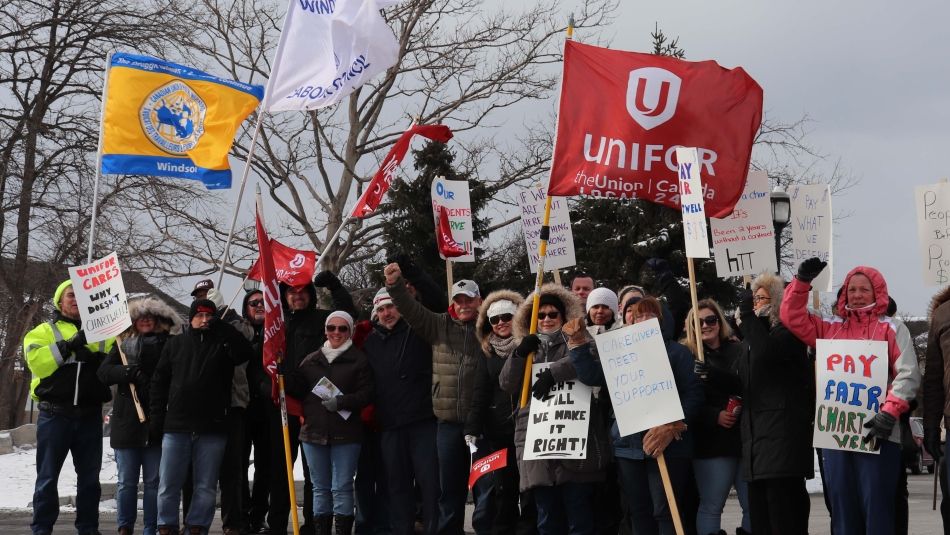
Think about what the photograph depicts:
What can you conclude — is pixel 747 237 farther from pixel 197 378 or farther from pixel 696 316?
pixel 197 378

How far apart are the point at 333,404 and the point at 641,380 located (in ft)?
9.66

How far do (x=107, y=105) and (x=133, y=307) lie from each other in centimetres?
199

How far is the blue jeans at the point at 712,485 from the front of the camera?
366 inches

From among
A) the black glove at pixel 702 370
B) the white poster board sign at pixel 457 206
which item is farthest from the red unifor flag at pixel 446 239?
the black glove at pixel 702 370

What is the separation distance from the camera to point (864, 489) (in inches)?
329

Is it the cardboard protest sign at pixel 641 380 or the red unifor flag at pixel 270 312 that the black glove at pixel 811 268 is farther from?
the red unifor flag at pixel 270 312

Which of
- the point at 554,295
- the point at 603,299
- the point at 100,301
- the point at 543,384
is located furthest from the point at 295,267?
the point at 603,299

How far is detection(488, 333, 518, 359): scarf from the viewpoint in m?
9.99

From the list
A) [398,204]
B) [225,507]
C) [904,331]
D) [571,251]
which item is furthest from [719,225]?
[398,204]

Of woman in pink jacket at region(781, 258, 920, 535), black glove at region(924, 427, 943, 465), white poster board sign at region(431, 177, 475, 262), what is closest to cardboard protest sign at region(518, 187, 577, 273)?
white poster board sign at region(431, 177, 475, 262)

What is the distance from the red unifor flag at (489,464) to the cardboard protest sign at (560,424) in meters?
0.40

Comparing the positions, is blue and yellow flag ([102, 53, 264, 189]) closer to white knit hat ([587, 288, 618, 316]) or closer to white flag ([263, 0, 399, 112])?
white flag ([263, 0, 399, 112])

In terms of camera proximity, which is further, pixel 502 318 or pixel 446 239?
pixel 446 239

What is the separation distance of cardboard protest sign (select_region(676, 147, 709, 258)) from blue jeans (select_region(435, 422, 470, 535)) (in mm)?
2491
